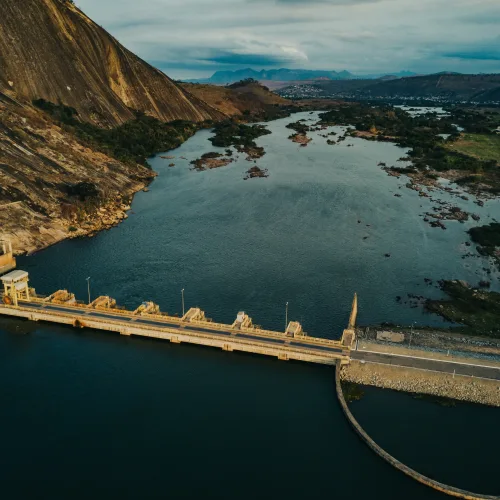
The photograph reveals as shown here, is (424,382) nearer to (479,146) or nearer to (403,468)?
(403,468)

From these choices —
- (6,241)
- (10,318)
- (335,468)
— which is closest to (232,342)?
(335,468)

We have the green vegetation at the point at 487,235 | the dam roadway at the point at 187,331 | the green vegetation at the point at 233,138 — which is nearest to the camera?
the dam roadway at the point at 187,331

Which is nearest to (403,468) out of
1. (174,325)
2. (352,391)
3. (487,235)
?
(352,391)

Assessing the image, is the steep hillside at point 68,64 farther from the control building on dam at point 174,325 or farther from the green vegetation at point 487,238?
the green vegetation at point 487,238

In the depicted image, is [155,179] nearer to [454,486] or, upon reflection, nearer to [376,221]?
[376,221]

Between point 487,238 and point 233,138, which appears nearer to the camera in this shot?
point 487,238

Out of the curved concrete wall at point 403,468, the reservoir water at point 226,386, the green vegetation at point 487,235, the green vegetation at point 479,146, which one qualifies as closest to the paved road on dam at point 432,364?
the reservoir water at point 226,386
